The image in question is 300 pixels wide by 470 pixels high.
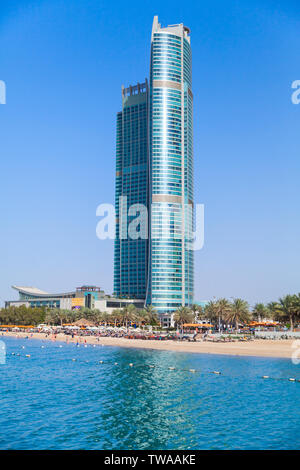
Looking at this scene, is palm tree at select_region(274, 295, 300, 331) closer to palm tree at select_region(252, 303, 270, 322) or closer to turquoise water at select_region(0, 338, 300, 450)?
palm tree at select_region(252, 303, 270, 322)

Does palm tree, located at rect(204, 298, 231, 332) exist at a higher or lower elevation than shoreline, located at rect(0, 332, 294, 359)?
higher

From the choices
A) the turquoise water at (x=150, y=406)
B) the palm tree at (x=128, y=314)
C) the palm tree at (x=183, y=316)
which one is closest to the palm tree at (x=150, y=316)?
the palm tree at (x=128, y=314)

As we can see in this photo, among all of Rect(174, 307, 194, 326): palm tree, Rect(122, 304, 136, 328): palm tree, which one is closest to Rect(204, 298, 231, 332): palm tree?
Rect(174, 307, 194, 326): palm tree

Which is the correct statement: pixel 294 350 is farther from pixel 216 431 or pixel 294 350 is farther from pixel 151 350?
pixel 216 431

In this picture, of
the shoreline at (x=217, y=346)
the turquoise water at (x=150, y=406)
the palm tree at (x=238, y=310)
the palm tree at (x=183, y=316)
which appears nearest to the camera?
the turquoise water at (x=150, y=406)

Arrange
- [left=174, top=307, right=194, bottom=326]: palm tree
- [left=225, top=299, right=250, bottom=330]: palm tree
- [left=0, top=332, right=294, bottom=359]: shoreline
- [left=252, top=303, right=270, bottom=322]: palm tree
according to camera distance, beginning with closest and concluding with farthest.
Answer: [left=0, top=332, right=294, bottom=359]: shoreline → [left=225, top=299, right=250, bottom=330]: palm tree → [left=174, top=307, right=194, bottom=326]: palm tree → [left=252, top=303, right=270, bottom=322]: palm tree

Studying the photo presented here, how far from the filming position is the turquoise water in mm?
31312

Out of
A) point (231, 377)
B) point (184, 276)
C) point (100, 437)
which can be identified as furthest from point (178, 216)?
point (100, 437)

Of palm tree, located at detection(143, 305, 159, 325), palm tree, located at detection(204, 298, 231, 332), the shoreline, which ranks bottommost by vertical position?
the shoreline

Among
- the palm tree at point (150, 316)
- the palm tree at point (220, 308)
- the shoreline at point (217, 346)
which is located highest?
the palm tree at point (220, 308)

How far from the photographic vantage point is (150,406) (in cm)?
4138

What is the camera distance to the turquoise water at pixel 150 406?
31312 mm

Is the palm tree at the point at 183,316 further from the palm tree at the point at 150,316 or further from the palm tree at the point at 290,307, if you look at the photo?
the palm tree at the point at 290,307
